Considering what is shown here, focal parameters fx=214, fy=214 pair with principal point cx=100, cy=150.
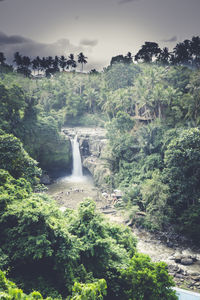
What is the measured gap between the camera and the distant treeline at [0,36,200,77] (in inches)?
1703

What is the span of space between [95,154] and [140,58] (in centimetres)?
3241

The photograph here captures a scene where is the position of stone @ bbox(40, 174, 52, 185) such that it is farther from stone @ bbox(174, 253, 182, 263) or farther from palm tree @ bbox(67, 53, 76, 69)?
palm tree @ bbox(67, 53, 76, 69)

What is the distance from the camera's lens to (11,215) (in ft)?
32.1

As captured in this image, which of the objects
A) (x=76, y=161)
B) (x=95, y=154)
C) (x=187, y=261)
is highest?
(x=95, y=154)

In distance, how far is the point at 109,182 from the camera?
94.9ft

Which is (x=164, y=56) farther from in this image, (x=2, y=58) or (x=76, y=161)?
(x=2, y=58)

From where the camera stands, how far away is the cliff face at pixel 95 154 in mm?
30844

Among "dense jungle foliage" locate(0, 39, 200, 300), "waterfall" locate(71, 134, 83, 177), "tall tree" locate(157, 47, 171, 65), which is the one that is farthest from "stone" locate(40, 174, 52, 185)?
"tall tree" locate(157, 47, 171, 65)

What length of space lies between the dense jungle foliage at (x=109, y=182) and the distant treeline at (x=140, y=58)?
8483 millimetres

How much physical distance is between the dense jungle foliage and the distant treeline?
8483 mm

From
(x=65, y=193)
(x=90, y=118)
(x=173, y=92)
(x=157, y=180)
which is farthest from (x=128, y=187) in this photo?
(x=90, y=118)

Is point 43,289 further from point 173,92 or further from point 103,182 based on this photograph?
point 173,92

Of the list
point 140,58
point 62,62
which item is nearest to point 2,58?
point 62,62

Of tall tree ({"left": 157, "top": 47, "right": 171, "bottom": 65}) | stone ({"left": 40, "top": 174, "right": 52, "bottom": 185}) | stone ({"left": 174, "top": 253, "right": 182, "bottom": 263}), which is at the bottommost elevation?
stone ({"left": 174, "top": 253, "right": 182, "bottom": 263})
